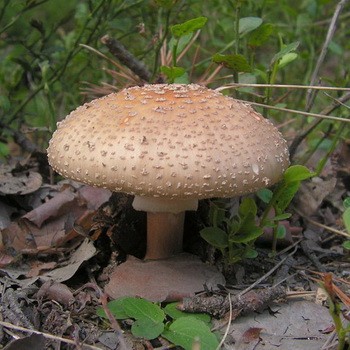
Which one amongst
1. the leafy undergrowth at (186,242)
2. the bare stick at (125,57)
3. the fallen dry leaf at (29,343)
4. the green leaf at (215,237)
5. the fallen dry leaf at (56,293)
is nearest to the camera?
the fallen dry leaf at (29,343)

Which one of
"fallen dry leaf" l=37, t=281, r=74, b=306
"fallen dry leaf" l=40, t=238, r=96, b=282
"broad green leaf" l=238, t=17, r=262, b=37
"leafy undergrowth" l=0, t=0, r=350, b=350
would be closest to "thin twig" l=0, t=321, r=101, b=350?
"leafy undergrowth" l=0, t=0, r=350, b=350

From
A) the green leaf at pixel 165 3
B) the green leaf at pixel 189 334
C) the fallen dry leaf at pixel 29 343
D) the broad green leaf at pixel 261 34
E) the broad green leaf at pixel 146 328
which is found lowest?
the broad green leaf at pixel 146 328

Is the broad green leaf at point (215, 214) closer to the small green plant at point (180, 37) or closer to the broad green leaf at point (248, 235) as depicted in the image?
the broad green leaf at point (248, 235)

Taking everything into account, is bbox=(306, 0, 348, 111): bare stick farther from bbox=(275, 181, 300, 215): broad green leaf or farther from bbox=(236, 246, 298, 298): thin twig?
bbox=(236, 246, 298, 298): thin twig

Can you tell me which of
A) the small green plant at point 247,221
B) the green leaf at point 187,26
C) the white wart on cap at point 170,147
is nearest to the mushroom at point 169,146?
the white wart on cap at point 170,147

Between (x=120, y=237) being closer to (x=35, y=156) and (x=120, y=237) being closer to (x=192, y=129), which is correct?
(x=192, y=129)

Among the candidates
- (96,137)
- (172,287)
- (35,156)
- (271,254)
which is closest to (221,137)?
(96,137)
